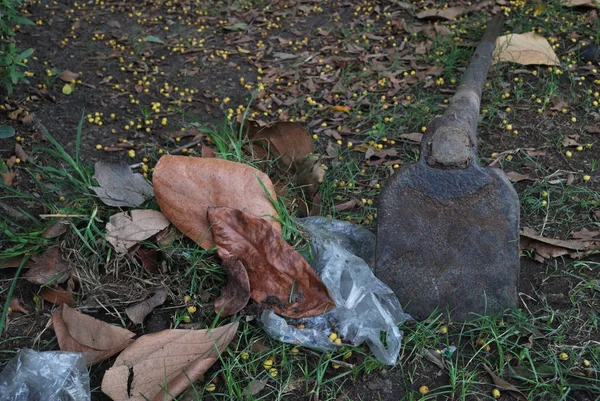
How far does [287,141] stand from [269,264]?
0.83 meters

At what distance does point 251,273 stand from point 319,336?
39cm

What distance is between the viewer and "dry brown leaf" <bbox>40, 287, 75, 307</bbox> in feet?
8.57

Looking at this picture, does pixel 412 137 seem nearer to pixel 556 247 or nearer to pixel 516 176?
pixel 516 176

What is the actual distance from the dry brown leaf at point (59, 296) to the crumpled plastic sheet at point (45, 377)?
338 mm

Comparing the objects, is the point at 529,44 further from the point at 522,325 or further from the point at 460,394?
the point at 460,394

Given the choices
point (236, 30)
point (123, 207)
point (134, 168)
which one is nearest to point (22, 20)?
point (134, 168)

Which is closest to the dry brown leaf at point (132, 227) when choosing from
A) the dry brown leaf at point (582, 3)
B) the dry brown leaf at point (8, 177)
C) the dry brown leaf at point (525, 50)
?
the dry brown leaf at point (8, 177)

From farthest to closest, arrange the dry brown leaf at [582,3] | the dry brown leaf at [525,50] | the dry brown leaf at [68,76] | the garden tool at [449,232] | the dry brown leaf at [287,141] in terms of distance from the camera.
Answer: the dry brown leaf at [582,3] → the dry brown leaf at [68,76] → the dry brown leaf at [525,50] → the dry brown leaf at [287,141] → the garden tool at [449,232]

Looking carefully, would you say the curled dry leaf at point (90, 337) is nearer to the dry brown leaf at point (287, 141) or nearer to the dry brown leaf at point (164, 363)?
the dry brown leaf at point (164, 363)

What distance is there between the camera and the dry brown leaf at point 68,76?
435 centimetres

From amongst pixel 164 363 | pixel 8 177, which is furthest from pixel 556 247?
pixel 8 177

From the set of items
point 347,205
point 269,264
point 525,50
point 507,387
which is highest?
point 525,50

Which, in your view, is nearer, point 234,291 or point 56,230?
Result: point 234,291

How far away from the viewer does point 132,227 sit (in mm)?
2707
